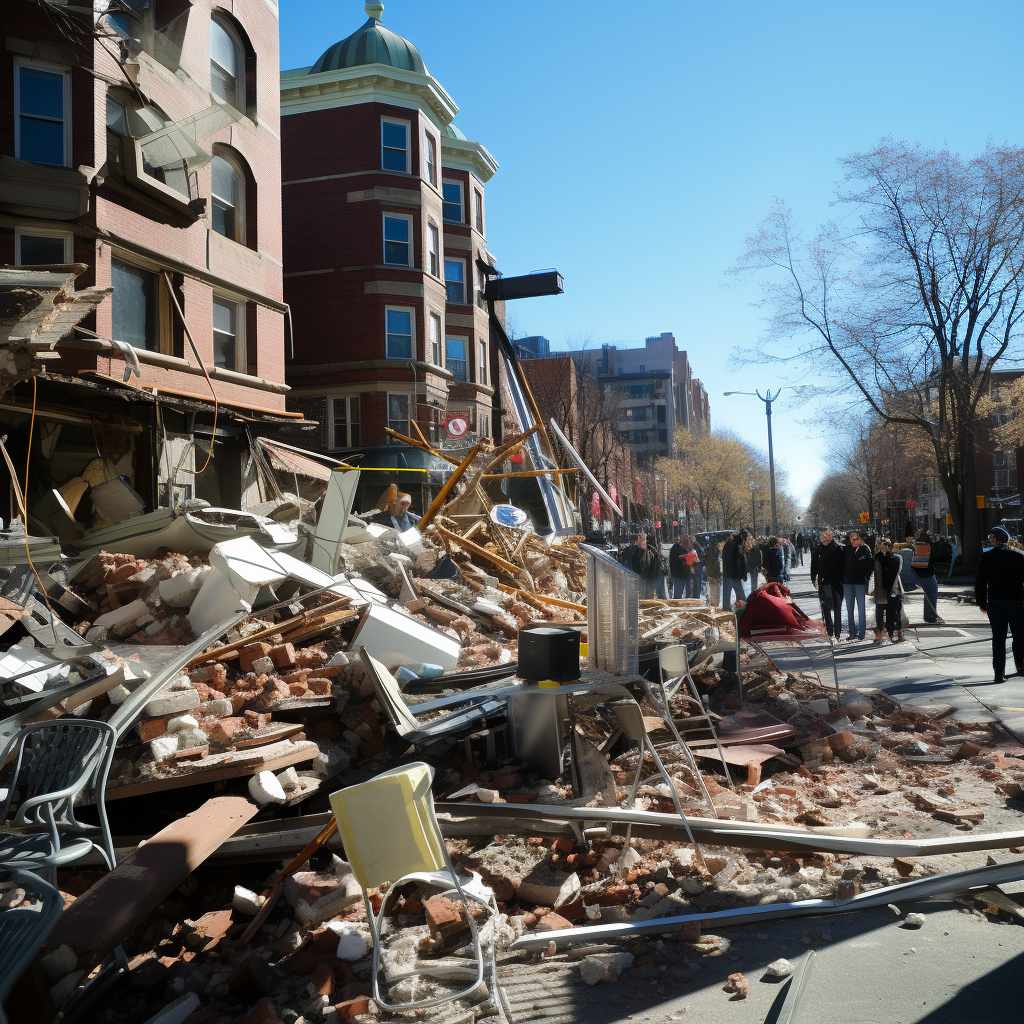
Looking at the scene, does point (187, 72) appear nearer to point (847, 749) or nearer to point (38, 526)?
point (38, 526)

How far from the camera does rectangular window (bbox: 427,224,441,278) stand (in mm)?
28173

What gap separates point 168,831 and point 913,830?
4416 millimetres

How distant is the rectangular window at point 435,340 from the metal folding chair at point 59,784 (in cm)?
2411

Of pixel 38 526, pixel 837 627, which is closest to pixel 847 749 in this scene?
pixel 837 627

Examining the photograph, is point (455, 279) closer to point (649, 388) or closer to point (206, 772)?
point (206, 772)

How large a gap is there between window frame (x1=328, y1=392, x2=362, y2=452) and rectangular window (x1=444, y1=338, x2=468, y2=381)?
6504 millimetres

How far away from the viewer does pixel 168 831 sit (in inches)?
173

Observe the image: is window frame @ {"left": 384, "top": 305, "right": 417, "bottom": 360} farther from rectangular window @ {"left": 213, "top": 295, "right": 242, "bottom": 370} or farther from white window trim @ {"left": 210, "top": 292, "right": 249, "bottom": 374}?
rectangular window @ {"left": 213, "top": 295, "right": 242, "bottom": 370}

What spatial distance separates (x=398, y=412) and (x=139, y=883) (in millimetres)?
23209

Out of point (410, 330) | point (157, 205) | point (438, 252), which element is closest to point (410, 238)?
point (438, 252)

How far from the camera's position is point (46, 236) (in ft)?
41.8

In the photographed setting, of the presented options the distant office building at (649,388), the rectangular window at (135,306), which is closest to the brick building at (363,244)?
the rectangular window at (135,306)

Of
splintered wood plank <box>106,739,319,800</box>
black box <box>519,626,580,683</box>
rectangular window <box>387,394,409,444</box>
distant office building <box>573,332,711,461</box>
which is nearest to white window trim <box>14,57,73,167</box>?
splintered wood plank <box>106,739,319,800</box>

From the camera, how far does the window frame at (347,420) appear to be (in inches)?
1028
